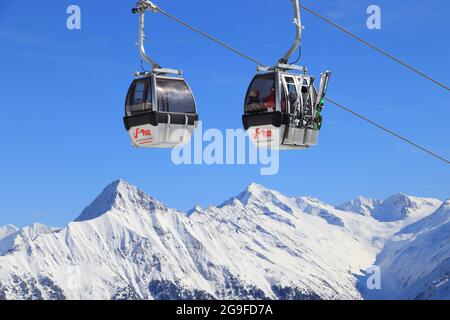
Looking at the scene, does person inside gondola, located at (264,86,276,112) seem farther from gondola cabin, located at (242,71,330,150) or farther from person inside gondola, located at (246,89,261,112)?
person inside gondola, located at (246,89,261,112)

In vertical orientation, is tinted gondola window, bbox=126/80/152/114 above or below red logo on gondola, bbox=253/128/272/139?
above

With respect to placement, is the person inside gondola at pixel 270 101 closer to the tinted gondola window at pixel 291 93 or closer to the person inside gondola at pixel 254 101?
the person inside gondola at pixel 254 101

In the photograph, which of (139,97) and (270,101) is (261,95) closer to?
(270,101)

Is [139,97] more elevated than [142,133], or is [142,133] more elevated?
[139,97]

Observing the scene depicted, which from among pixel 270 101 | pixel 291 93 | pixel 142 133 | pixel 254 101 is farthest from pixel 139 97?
pixel 291 93

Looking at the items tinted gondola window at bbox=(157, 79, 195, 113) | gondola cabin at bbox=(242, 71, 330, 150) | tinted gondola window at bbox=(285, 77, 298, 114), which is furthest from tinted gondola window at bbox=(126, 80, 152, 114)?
tinted gondola window at bbox=(285, 77, 298, 114)

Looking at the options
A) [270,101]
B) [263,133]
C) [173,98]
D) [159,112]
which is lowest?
[263,133]
